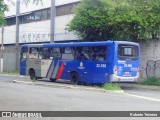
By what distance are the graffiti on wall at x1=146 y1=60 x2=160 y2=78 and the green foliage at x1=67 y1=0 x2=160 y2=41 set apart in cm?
189

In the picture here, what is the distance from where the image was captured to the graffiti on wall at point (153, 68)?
97.1 feet

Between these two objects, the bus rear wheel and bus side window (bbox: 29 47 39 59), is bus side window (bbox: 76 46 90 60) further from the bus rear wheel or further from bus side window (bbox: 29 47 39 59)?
the bus rear wheel

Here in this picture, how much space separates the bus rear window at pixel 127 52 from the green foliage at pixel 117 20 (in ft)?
9.45

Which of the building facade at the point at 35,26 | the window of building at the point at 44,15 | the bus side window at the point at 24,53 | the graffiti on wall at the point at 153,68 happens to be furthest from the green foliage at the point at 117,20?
the window of building at the point at 44,15

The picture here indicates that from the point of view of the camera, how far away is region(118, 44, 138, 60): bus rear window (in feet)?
80.7

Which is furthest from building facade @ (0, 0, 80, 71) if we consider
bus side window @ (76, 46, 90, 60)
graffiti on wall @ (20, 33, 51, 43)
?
bus side window @ (76, 46, 90, 60)

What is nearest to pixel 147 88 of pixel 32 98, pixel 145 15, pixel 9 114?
pixel 145 15

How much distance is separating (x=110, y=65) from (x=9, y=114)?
1269cm

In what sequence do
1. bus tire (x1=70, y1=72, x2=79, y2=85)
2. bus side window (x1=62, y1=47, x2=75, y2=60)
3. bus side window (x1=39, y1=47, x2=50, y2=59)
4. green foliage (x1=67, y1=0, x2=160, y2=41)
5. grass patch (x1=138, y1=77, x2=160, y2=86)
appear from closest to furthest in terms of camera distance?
bus tire (x1=70, y1=72, x2=79, y2=85) < bus side window (x1=62, y1=47, x2=75, y2=60) < green foliage (x1=67, y1=0, x2=160, y2=41) < grass patch (x1=138, y1=77, x2=160, y2=86) < bus side window (x1=39, y1=47, x2=50, y2=59)

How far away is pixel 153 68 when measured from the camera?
1179 inches

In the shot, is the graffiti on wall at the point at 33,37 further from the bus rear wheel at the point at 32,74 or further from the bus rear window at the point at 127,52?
the bus rear window at the point at 127,52

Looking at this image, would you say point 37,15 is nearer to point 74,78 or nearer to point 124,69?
point 74,78

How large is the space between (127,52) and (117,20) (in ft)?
12.2

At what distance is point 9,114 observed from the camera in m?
12.3
